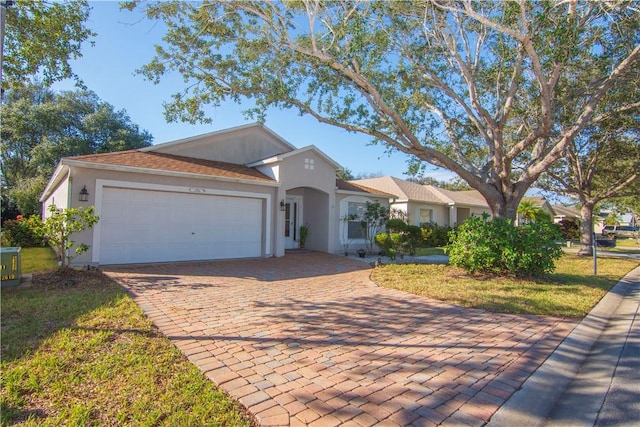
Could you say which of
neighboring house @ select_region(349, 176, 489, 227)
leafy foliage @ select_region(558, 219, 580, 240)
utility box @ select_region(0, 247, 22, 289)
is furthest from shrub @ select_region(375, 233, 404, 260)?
leafy foliage @ select_region(558, 219, 580, 240)

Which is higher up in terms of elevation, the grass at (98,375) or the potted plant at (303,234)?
the potted plant at (303,234)

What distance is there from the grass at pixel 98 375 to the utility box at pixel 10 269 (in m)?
1.79

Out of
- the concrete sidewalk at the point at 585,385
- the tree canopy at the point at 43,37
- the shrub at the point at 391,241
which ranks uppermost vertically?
the tree canopy at the point at 43,37

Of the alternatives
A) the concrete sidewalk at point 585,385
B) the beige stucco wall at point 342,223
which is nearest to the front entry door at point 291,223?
the beige stucco wall at point 342,223

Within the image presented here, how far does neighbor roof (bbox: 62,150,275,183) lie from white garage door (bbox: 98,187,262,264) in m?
0.79

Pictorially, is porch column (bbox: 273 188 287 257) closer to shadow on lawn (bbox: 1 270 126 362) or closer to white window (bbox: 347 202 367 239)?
white window (bbox: 347 202 367 239)

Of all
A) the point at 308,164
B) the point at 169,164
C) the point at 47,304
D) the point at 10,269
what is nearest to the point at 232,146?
the point at 308,164

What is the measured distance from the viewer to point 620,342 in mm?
5555

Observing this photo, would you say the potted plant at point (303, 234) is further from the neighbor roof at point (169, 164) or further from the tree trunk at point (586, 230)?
the tree trunk at point (586, 230)

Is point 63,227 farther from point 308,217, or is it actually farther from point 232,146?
point 308,217

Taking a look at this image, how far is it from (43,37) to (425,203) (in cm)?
2201

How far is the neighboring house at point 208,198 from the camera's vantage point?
10419 mm

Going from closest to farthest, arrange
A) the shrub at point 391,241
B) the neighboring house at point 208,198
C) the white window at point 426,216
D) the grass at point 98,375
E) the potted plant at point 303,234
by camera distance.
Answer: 1. the grass at point 98,375
2. the neighboring house at point 208,198
3. the shrub at point 391,241
4. the potted plant at point 303,234
5. the white window at point 426,216

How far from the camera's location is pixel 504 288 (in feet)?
29.3
